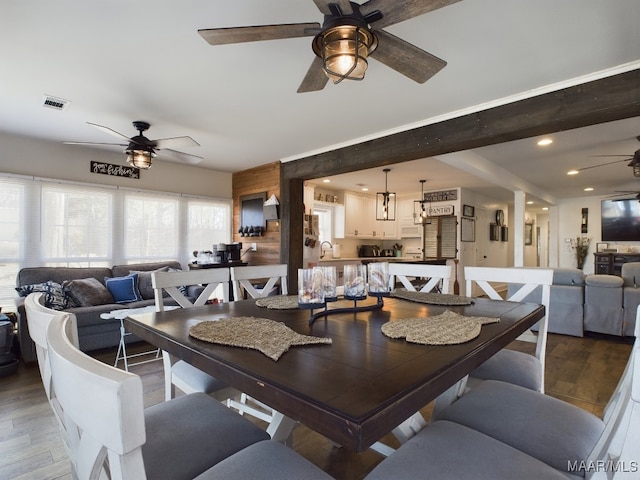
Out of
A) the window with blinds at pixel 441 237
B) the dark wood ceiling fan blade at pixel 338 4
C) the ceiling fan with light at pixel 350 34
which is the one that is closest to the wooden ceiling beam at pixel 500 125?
the ceiling fan with light at pixel 350 34

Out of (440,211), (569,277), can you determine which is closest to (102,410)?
(569,277)

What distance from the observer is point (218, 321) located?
4.73 ft

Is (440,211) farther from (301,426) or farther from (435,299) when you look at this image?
(301,426)

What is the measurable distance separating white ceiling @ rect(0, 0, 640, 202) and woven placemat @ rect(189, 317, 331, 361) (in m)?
1.64

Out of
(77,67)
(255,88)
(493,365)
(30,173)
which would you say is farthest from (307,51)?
(30,173)

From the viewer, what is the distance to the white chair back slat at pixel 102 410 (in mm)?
480

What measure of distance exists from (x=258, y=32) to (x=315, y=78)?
1.57 ft

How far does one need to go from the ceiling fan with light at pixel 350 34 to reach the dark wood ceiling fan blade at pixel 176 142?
1.76m

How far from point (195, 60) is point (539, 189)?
293 inches

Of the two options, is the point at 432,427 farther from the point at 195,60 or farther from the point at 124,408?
the point at 195,60

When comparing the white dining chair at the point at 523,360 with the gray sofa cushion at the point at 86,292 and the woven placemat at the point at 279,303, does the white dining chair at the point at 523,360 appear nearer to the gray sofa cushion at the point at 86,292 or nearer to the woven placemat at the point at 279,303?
the woven placemat at the point at 279,303

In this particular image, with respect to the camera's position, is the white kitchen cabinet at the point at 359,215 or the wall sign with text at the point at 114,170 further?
the white kitchen cabinet at the point at 359,215

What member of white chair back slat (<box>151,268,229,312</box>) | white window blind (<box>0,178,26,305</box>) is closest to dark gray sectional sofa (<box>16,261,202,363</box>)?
white window blind (<box>0,178,26,305</box>)

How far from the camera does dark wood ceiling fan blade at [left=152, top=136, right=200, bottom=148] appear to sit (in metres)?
3.12
